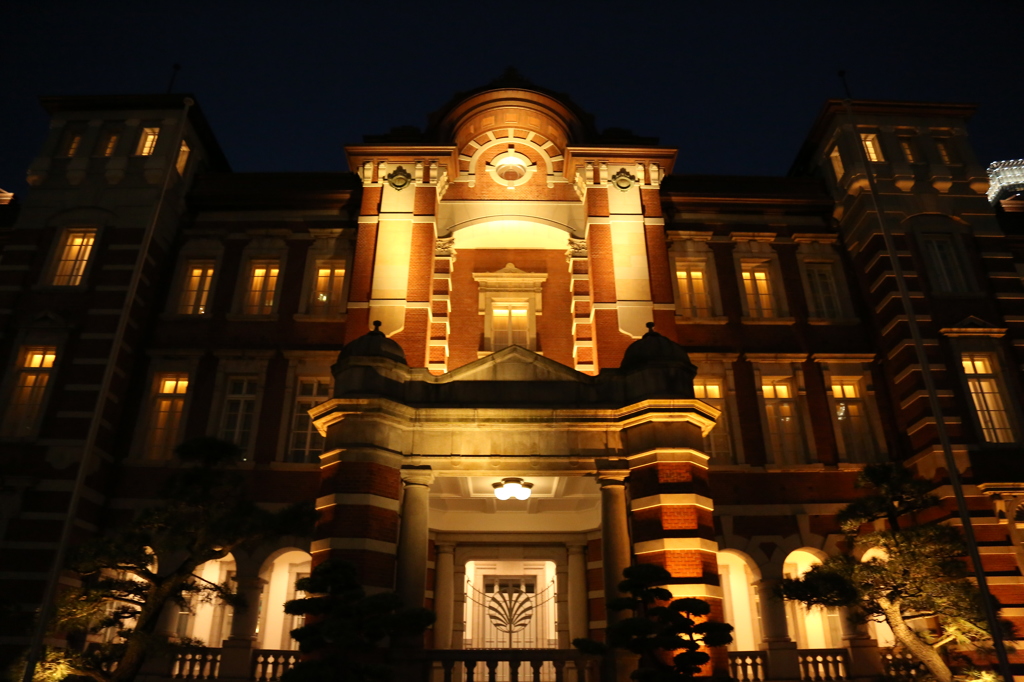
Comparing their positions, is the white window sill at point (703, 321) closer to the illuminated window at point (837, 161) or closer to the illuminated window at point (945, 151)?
the illuminated window at point (837, 161)

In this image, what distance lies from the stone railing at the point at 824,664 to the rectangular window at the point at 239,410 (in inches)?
516

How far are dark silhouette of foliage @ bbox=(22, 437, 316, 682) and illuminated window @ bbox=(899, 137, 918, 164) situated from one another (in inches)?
711

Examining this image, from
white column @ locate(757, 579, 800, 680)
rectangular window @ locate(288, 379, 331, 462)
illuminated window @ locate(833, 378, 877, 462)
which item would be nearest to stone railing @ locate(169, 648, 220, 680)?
rectangular window @ locate(288, 379, 331, 462)

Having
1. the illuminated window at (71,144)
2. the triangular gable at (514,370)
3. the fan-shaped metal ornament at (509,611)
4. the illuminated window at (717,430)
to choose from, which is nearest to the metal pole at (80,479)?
the illuminated window at (71,144)

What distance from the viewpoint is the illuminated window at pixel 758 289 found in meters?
19.8

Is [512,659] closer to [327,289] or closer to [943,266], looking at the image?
[327,289]

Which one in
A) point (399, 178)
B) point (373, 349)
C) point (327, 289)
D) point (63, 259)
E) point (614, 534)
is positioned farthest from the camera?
point (327, 289)

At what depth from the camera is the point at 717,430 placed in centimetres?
1797

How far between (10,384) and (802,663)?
18.6 meters

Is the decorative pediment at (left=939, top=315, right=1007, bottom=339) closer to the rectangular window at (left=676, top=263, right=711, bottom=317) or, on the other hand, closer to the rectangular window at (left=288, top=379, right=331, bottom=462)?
the rectangular window at (left=676, top=263, right=711, bottom=317)

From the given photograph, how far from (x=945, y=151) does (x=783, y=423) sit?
944 centimetres

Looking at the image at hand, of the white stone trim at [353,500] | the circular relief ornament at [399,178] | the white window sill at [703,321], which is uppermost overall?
the circular relief ornament at [399,178]

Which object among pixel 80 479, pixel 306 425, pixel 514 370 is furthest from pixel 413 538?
pixel 80 479

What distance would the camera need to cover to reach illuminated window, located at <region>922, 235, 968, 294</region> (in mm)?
18719
